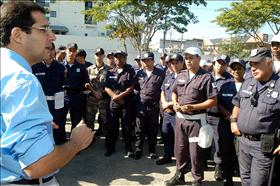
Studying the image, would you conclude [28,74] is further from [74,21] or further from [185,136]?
[74,21]

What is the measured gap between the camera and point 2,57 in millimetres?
1450

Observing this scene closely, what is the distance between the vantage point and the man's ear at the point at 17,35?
149 centimetres

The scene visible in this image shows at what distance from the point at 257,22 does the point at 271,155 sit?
20.9 metres

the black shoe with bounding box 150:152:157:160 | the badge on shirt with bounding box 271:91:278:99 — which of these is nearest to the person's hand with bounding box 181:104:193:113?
the badge on shirt with bounding box 271:91:278:99

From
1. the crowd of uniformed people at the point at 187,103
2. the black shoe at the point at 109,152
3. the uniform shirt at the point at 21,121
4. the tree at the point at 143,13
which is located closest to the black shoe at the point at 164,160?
the crowd of uniformed people at the point at 187,103

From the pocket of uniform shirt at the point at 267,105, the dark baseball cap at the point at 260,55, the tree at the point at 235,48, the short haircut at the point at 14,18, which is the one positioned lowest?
the pocket of uniform shirt at the point at 267,105

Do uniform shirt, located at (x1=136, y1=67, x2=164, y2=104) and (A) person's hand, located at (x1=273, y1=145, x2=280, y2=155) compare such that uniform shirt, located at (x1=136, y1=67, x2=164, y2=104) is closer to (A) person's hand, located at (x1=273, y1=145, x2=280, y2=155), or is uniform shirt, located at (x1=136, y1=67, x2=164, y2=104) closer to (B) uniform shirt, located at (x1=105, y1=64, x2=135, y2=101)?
(B) uniform shirt, located at (x1=105, y1=64, x2=135, y2=101)

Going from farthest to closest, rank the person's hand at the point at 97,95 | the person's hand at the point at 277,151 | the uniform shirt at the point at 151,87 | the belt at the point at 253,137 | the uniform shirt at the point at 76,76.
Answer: the person's hand at the point at 97,95
the uniform shirt at the point at 76,76
the uniform shirt at the point at 151,87
the belt at the point at 253,137
the person's hand at the point at 277,151

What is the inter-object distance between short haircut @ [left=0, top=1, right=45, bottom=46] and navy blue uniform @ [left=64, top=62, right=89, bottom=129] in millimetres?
4794

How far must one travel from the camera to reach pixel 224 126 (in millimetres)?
5051

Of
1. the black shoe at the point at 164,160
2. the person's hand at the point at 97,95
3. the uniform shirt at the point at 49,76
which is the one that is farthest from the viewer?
the person's hand at the point at 97,95

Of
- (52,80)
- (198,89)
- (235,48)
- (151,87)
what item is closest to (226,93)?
(198,89)

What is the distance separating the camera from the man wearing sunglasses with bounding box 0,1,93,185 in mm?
1301

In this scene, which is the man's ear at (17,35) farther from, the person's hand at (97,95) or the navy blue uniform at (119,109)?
the person's hand at (97,95)
